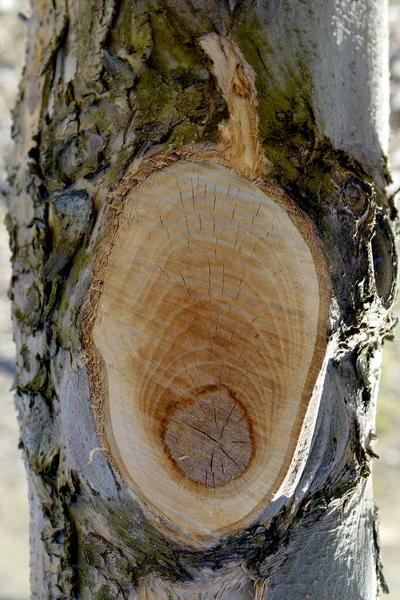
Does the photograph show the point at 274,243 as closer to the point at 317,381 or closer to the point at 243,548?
the point at 317,381

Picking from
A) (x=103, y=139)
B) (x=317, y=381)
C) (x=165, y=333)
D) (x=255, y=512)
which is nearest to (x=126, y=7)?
(x=103, y=139)

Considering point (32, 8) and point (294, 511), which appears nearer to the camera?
point (294, 511)

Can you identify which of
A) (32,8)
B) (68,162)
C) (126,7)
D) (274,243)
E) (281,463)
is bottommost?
(281,463)

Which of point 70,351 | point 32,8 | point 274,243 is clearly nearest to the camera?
point 274,243

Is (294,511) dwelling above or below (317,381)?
below

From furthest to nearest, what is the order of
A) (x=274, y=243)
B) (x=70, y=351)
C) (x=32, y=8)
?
1. (x=32, y=8)
2. (x=70, y=351)
3. (x=274, y=243)
